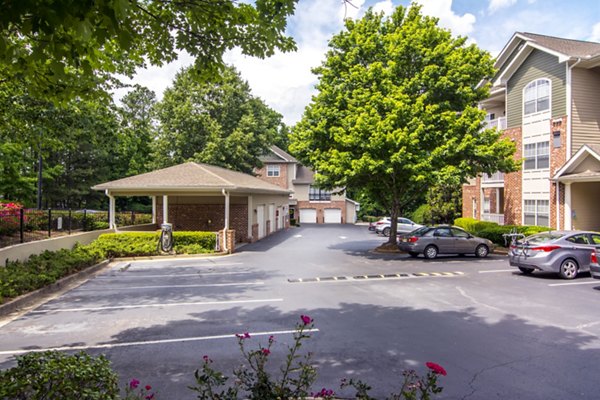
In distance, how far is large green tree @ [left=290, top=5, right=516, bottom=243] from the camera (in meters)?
17.5

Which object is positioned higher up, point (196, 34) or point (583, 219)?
point (196, 34)

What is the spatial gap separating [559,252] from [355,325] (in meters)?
8.54

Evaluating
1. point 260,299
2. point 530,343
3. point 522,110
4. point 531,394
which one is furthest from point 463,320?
point 522,110

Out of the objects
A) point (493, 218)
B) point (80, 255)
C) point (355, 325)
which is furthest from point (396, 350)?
point (493, 218)

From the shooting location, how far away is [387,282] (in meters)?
12.8

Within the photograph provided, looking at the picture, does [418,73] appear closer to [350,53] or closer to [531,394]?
[350,53]

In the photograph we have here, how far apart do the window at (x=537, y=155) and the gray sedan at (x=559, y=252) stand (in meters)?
10.3

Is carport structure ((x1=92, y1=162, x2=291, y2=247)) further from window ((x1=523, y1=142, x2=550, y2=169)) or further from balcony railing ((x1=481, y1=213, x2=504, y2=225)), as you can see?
window ((x1=523, y1=142, x2=550, y2=169))

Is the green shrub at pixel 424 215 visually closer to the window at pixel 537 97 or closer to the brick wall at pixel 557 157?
the window at pixel 537 97

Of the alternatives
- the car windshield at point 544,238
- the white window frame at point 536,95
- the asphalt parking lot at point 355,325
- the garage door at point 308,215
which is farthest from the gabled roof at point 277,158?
the car windshield at point 544,238

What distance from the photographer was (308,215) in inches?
2051

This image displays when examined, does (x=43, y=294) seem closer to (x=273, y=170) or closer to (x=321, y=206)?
(x=273, y=170)

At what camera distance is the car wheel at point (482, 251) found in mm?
18750

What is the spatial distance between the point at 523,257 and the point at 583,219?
11030 millimetres
